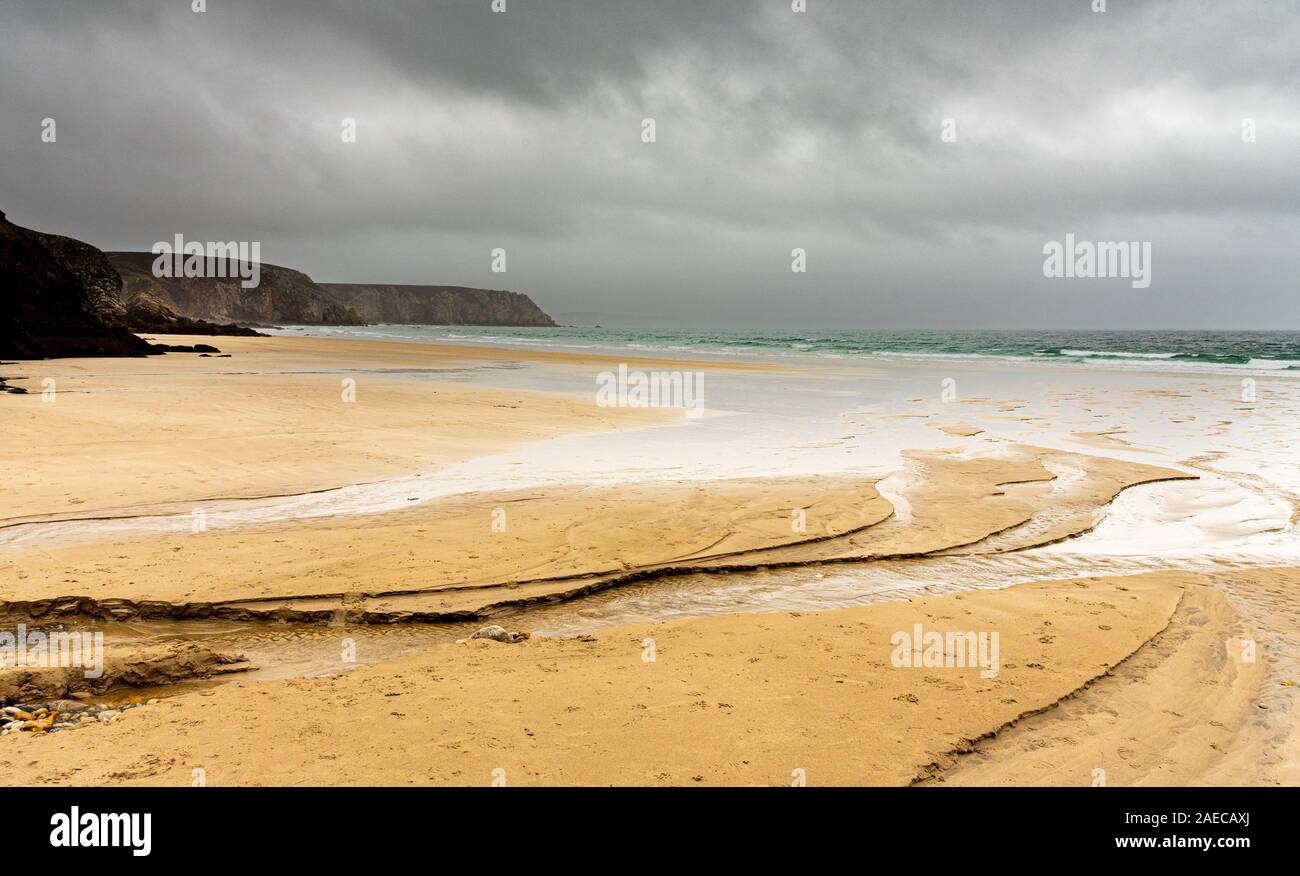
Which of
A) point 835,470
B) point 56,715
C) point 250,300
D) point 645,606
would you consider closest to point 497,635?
point 645,606

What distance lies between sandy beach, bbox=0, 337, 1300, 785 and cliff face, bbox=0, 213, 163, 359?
851 inches

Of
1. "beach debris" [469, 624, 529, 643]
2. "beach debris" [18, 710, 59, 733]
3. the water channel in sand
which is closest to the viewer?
"beach debris" [18, 710, 59, 733]

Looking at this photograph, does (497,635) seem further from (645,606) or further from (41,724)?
(41,724)

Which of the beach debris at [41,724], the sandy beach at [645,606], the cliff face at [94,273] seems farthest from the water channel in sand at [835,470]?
the cliff face at [94,273]

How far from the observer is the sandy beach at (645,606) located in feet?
11.3

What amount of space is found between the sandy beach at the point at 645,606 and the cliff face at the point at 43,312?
21.6 m

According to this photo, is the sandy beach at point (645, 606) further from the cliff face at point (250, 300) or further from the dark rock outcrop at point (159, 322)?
the cliff face at point (250, 300)

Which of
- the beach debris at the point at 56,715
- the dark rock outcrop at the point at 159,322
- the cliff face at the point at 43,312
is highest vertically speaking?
the dark rock outcrop at the point at 159,322

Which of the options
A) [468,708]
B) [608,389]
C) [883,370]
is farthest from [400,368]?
[468,708]

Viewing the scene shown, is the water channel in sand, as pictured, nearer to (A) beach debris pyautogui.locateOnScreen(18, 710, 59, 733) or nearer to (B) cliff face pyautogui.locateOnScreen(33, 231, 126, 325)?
(A) beach debris pyautogui.locateOnScreen(18, 710, 59, 733)

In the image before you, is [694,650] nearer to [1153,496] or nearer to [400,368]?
[1153,496]

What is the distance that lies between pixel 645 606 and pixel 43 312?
37.7 m

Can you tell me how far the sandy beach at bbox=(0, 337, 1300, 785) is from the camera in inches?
135

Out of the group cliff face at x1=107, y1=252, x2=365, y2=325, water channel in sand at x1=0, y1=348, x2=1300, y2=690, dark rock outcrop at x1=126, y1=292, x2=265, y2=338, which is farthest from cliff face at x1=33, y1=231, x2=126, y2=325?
cliff face at x1=107, y1=252, x2=365, y2=325
